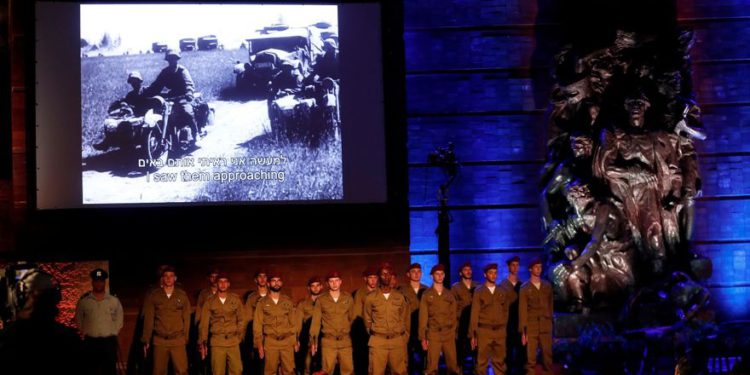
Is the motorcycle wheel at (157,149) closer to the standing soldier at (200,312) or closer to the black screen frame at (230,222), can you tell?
the black screen frame at (230,222)

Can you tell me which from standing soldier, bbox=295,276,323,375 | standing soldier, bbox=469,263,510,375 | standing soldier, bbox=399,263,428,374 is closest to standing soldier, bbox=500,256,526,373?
standing soldier, bbox=469,263,510,375

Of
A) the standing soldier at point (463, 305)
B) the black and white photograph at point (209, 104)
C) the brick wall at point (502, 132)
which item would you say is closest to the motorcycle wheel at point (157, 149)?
the black and white photograph at point (209, 104)

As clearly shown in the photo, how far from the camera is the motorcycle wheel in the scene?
31.3ft

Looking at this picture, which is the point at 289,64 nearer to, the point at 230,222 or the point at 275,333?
the point at 230,222

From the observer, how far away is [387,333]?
845cm

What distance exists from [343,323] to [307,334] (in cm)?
64

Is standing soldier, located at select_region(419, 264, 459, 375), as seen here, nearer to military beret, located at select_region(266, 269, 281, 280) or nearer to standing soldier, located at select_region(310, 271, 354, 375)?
standing soldier, located at select_region(310, 271, 354, 375)

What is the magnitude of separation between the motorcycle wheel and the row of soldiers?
142 centimetres

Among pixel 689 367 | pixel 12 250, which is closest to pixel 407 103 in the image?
pixel 12 250

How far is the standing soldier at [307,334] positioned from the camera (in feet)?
28.6

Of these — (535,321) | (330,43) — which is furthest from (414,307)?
(330,43)

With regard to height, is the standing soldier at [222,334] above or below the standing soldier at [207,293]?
below

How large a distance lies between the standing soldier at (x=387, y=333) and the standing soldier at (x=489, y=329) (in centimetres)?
73

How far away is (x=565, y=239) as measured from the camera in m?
9.46
